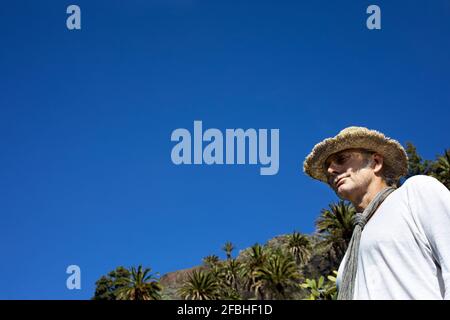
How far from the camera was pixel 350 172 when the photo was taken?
416 centimetres

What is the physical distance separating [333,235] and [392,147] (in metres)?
52.5

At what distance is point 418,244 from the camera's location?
3.52m

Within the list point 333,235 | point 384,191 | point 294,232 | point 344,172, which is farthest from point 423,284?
point 294,232

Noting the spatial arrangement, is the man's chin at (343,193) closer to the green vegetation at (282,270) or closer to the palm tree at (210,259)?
the green vegetation at (282,270)

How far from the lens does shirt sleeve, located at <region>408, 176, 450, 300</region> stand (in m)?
3.36

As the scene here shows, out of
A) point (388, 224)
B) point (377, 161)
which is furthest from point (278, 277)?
point (388, 224)

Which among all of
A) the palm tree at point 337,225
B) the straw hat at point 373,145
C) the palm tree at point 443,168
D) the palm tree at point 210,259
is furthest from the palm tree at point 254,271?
the straw hat at point 373,145

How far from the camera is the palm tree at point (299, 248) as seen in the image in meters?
65.1

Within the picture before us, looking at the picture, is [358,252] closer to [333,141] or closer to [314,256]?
[333,141]

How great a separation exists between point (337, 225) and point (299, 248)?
11560mm

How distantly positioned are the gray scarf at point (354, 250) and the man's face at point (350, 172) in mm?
155

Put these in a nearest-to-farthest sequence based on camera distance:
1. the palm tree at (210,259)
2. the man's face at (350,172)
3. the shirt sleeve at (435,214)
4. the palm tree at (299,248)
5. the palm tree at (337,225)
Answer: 1. the shirt sleeve at (435,214)
2. the man's face at (350,172)
3. the palm tree at (337,225)
4. the palm tree at (299,248)
5. the palm tree at (210,259)

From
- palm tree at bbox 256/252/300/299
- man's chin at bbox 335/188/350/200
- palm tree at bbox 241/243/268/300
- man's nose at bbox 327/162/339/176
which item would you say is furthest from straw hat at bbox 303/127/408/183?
palm tree at bbox 241/243/268/300
